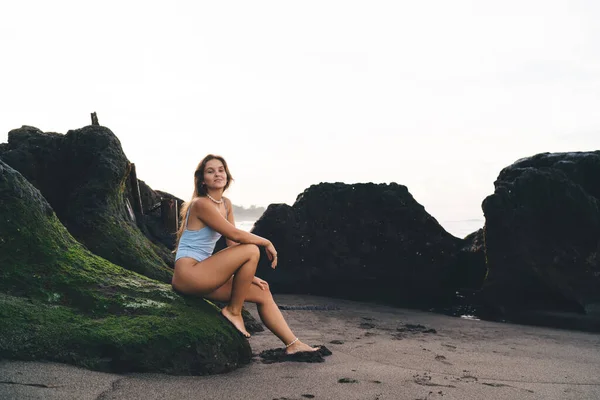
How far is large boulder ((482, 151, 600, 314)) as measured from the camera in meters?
9.38

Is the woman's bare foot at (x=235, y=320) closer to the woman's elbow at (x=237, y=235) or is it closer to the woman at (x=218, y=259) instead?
the woman at (x=218, y=259)

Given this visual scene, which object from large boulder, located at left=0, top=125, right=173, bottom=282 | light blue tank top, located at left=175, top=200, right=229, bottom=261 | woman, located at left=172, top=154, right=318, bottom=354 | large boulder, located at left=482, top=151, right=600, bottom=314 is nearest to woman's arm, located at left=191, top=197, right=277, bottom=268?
woman, located at left=172, top=154, right=318, bottom=354

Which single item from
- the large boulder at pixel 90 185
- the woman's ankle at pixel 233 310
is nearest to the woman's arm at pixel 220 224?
the woman's ankle at pixel 233 310

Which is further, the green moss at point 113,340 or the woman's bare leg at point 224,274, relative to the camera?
the woman's bare leg at point 224,274

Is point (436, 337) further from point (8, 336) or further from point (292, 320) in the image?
point (8, 336)

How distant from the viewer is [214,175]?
18.0 ft

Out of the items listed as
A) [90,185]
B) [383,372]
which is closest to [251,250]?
[383,372]

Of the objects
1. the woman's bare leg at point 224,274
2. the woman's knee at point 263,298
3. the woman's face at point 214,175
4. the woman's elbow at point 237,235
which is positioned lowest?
the woman's knee at point 263,298

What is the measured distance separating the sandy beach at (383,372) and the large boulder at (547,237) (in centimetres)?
133

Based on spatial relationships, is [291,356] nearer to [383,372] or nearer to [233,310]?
[233,310]

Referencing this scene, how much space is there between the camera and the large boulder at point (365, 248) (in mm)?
10969

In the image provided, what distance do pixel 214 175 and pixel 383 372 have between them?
2469 millimetres

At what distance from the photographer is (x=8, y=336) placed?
410cm

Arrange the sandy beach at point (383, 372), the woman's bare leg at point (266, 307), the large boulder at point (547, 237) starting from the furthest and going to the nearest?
the large boulder at point (547, 237) → the woman's bare leg at point (266, 307) → the sandy beach at point (383, 372)
